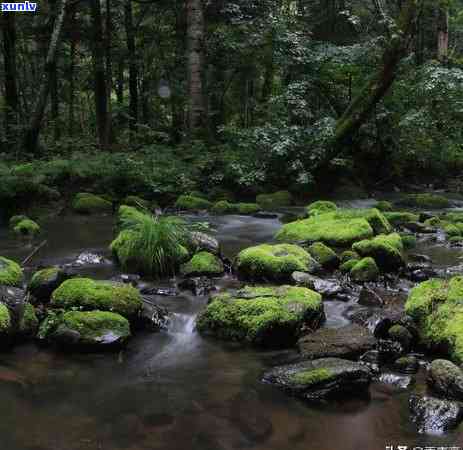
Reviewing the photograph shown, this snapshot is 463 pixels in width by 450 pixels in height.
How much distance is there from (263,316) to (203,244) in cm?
293

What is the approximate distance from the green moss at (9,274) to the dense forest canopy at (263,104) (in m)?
7.01

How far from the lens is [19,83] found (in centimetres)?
2216

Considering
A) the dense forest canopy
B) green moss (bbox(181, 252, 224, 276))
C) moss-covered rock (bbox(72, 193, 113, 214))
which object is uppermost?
the dense forest canopy

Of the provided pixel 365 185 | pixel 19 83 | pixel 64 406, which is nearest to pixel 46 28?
pixel 19 83

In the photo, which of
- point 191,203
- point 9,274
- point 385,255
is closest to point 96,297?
point 9,274

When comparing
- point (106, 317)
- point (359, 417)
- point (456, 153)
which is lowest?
point (359, 417)

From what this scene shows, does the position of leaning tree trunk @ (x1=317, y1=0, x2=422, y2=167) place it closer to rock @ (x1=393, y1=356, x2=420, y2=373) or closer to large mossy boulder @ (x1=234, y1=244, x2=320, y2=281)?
large mossy boulder @ (x1=234, y1=244, x2=320, y2=281)

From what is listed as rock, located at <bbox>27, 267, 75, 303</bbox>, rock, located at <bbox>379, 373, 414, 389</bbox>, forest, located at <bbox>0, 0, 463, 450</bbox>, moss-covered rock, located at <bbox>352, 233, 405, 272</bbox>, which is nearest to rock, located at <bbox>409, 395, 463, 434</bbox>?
forest, located at <bbox>0, 0, 463, 450</bbox>

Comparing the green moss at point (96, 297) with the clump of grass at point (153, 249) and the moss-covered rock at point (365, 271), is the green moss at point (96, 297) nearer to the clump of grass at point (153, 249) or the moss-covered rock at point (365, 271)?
the clump of grass at point (153, 249)

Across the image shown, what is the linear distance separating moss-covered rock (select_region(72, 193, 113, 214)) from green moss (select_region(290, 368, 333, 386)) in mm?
8825

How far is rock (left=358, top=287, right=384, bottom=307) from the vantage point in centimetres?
605

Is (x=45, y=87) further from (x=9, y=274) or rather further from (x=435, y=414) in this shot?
(x=435, y=414)

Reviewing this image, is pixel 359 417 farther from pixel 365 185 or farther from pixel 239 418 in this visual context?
pixel 365 185

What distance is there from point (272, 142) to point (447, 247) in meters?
6.36
